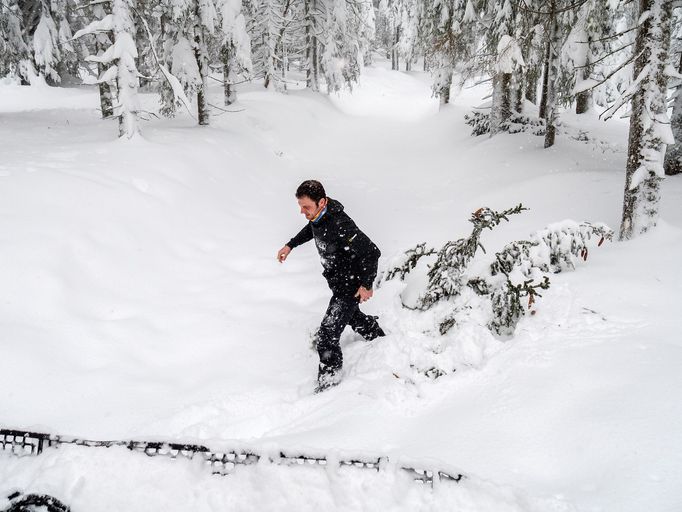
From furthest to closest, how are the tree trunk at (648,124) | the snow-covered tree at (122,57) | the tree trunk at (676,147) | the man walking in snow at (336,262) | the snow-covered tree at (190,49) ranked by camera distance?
the snow-covered tree at (190,49) < the snow-covered tree at (122,57) < the tree trunk at (676,147) < the tree trunk at (648,124) < the man walking in snow at (336,262)

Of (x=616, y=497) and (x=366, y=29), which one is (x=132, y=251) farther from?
(x=366, y=29)

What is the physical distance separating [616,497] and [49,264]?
6.10 m

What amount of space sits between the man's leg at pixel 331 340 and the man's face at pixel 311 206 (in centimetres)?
87

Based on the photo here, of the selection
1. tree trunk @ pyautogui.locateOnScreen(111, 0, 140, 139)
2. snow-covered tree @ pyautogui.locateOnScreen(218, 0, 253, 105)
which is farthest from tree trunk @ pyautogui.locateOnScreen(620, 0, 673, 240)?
snow-covered tree @ pyautogui.locateOnScreen(218, 0, 253, 105)

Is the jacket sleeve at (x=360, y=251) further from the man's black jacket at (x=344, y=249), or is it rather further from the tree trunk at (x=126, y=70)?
the tree trunk at (x=126, y=70)

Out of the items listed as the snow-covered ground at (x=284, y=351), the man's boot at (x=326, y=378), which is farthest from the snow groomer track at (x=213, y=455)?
the man's boot at (x=326, y=378)

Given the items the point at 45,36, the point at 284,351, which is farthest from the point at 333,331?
the point at 45,36

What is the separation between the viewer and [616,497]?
210cm

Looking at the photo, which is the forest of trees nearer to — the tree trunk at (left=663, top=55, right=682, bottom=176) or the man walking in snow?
the tree trunk at (left=663, top=55, right=682, bottom=176)

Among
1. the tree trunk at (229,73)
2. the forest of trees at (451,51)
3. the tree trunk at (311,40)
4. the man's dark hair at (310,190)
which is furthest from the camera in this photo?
the tree trunk at (311,40)

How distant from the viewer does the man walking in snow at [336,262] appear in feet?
12.8

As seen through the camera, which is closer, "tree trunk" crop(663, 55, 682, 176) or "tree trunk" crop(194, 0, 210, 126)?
"tree trunk" crop(663, 55, 682, 176)

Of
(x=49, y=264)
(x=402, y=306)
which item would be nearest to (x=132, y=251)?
(x=49, y=264)

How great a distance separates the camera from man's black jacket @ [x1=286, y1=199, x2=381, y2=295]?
3.94 m
